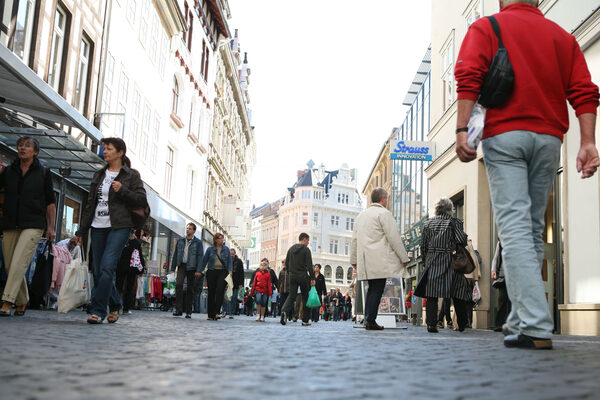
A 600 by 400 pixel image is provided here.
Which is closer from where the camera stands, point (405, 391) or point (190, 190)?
point (405, 391)

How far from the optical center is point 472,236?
15.8 metres

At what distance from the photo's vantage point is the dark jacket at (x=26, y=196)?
8273 mm

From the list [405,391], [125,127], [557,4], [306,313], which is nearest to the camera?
[405,391]

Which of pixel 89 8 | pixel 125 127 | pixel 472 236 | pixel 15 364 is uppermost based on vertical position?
pixel 89 8

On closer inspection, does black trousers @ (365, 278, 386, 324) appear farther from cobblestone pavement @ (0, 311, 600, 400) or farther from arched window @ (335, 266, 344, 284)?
arched window @ (335, 266, 344, 284)

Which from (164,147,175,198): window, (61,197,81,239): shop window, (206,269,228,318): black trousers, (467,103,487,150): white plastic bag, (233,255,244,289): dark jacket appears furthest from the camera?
(164,147,175,198): window

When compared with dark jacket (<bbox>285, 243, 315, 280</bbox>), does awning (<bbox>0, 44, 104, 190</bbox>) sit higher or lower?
higher

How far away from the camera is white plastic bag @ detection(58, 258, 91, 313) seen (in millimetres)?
8688

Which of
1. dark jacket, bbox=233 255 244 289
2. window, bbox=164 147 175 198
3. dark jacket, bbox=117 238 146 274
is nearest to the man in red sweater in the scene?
dark jacket, bbox=117 238 146 274

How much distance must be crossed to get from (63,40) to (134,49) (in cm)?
561

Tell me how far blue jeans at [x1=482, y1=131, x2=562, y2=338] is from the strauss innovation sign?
49.6 ft

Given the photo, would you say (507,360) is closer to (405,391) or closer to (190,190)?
(405,391)

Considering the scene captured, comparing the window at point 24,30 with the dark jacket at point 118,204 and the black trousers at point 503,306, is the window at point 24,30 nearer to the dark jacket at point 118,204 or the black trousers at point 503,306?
the dark jacket at point 118,204

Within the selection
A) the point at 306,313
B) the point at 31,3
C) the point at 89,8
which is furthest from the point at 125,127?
the point at 306,313
